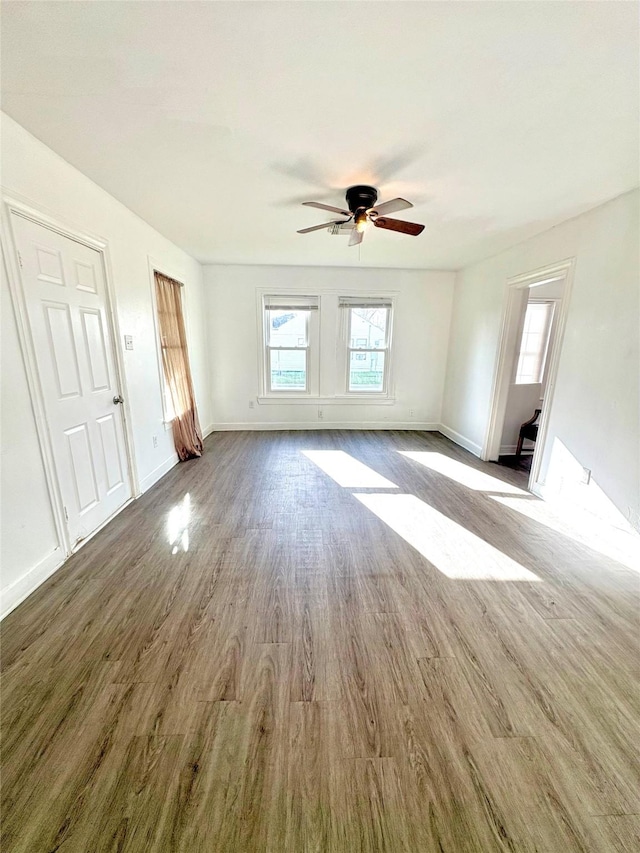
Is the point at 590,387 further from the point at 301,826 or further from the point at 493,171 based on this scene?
the point at 301,826

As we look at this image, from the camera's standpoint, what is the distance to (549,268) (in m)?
3.06

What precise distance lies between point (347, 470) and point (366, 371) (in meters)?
2.12

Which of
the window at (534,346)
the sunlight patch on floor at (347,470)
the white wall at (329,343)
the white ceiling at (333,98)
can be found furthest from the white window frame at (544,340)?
the sunlight patch on floor at (347,470)

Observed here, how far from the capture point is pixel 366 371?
17.3ft

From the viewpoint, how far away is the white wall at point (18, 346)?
1736 millimetres

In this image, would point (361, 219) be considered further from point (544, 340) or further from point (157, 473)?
point (544, 340)

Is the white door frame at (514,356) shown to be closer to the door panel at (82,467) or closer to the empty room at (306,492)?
the empty room at (306,492)

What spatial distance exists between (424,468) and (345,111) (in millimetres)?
3234

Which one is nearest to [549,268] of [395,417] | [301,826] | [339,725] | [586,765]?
[395,417]

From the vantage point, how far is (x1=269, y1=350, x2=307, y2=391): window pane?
202 inches

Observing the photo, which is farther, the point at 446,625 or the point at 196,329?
the point at 196,329

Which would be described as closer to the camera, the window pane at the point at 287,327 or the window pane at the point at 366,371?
the window pane at the point at 287,327

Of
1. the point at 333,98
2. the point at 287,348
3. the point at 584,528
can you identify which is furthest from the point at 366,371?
the point at 333,98

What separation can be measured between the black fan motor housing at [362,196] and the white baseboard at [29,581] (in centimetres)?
312
